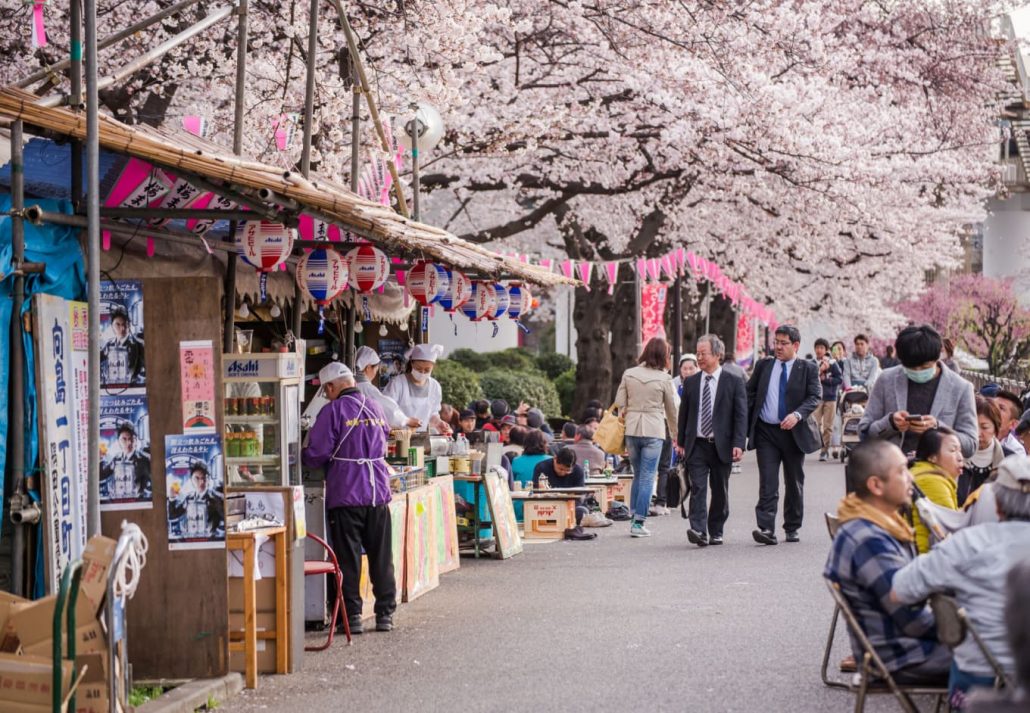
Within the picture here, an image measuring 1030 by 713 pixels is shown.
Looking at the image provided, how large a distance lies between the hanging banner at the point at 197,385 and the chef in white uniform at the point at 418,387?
6496 millimetres

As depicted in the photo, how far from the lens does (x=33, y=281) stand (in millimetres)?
7766

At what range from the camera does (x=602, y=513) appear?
17234 millimetres

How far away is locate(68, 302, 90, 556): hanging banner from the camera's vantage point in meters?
7.91

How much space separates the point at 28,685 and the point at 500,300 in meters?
10.5

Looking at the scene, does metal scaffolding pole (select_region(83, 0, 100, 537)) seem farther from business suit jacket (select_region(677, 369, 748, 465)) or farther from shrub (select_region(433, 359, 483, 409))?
shrub (select_region(433, 359, 483, 409))

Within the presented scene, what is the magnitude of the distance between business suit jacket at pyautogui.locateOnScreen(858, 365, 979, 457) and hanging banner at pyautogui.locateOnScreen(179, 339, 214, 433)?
4288 millimetres

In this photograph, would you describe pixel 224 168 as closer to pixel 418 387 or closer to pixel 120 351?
pixel 120 351

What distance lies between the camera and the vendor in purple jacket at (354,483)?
9.98 metres

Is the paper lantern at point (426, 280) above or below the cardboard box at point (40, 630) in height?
above

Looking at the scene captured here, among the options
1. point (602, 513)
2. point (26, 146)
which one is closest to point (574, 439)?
point (602, 513)

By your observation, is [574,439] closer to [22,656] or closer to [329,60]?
[329,60]

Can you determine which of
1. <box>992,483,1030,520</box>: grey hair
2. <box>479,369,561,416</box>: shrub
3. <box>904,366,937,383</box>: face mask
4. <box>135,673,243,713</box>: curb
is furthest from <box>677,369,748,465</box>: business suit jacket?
<box>479,369,561,416</box>: shrub

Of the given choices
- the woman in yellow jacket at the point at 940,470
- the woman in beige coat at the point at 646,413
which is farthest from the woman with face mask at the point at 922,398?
the woman in beige coat at the point at 646,413

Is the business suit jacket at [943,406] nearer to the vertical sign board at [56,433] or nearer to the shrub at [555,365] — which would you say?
the vertical sign board at [56,433]
